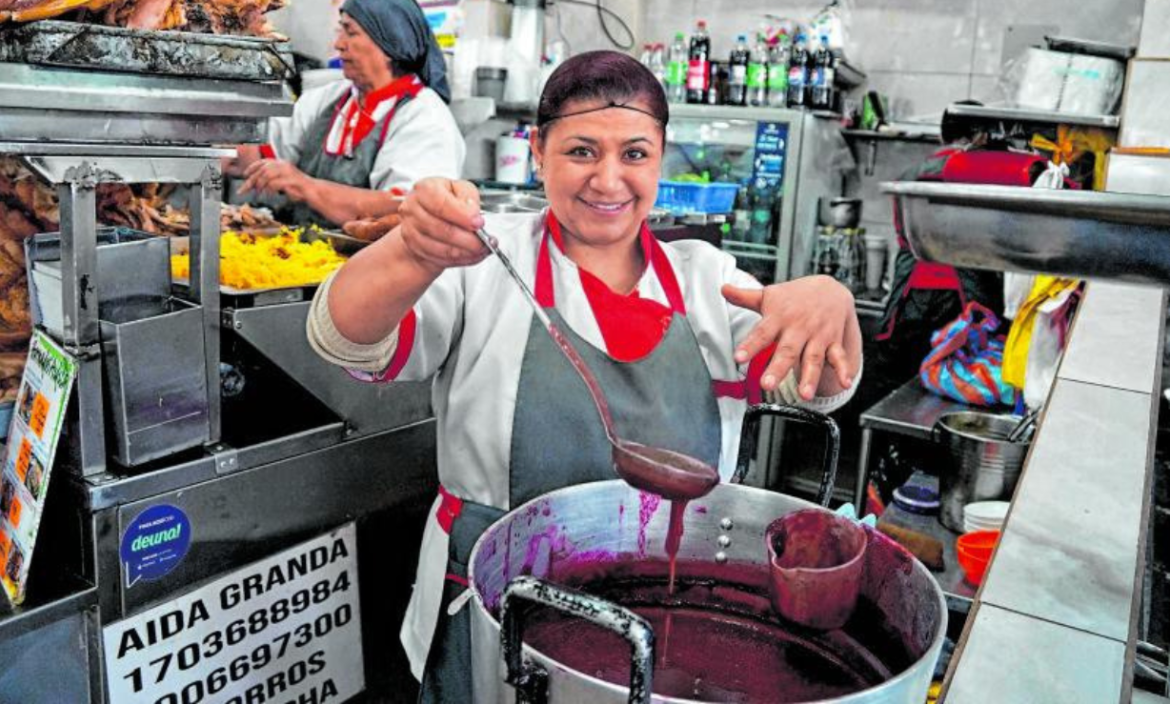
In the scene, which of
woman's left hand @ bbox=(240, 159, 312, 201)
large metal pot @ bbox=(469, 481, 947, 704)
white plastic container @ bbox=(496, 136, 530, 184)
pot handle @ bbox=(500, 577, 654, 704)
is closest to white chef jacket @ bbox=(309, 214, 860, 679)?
large metal pot @ bbox=(469, 481, 947, 704)

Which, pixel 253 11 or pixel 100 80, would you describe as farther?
pixel 253 11

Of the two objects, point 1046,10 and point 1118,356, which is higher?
point 1046,10

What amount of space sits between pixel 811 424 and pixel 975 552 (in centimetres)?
96

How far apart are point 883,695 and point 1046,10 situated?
4.80 meters

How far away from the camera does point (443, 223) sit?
1325mm

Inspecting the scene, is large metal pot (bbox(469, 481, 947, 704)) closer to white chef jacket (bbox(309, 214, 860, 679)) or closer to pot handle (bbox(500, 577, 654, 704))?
pot handle (bbox(500, 577, 654, 704))

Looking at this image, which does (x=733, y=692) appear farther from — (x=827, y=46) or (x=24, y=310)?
(x=827, y=46)

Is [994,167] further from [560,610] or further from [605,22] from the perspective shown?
[560,610]

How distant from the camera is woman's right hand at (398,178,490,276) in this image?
1.32m

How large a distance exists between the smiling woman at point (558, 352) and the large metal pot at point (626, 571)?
283 millimetres

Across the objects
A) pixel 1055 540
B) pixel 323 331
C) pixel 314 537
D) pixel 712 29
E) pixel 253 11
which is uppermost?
pixel 712 29

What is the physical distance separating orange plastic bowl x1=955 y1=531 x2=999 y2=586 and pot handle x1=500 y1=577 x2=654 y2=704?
1640 mm

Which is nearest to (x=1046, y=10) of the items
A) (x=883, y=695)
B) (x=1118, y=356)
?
(x=1118, y=356)

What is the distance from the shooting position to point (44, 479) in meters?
1.75
